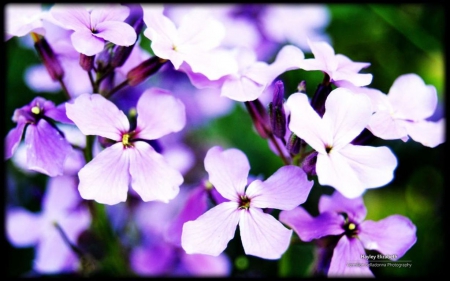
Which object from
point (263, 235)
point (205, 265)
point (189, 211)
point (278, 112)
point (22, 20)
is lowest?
point (205, 265)

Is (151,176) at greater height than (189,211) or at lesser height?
greater

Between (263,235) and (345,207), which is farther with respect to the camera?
(345,207)

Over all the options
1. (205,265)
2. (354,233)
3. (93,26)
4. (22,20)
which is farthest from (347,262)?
(22,20)

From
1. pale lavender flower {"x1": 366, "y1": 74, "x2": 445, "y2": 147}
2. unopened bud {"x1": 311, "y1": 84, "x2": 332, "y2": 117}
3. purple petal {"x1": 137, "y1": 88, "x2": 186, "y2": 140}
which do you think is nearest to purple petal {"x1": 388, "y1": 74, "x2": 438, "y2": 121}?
pale lavender flower {"x1": 366, "y1": 74, "x2": 445, "y2": 147}

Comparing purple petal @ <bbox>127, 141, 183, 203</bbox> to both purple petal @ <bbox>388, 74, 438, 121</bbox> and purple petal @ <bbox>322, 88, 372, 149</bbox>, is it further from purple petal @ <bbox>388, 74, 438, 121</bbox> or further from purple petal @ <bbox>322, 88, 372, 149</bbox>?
purple petal @ <bbox>388, 74, 438, 121</bbox>

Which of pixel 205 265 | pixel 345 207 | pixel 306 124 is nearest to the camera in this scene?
pixel 306 124

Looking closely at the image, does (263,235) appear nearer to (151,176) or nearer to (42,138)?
(151,176)
